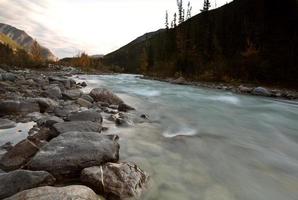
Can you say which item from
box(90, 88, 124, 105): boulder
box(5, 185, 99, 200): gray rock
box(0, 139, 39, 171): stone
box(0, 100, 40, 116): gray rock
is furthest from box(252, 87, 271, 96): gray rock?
box(5, 185, 99, 200): gray rock

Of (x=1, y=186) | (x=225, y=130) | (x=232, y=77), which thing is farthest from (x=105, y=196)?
(x=232, y=77)

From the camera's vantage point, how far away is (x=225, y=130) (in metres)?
7.98

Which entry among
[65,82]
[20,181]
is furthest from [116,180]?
[65,82]

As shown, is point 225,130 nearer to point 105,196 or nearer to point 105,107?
→ point 105,107

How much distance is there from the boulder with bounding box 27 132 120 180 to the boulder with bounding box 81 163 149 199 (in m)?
0.27

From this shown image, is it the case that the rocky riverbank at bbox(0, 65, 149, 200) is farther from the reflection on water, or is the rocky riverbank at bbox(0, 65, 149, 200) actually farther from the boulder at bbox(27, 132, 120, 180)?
the reflection on water

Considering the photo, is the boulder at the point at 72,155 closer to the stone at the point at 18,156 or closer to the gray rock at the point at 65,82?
the stone at the point at 18,156

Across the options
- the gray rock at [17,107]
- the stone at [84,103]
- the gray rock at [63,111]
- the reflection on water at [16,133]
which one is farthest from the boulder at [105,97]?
the reflection on water at [16,133]

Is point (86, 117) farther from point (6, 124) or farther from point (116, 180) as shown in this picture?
point (116, 180)

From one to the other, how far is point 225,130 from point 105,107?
15.3 ft

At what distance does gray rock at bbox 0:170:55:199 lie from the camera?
325 cm

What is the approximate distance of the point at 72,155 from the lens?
421cm

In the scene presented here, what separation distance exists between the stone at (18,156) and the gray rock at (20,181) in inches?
31.6

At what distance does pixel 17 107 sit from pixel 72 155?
15.1 feet
